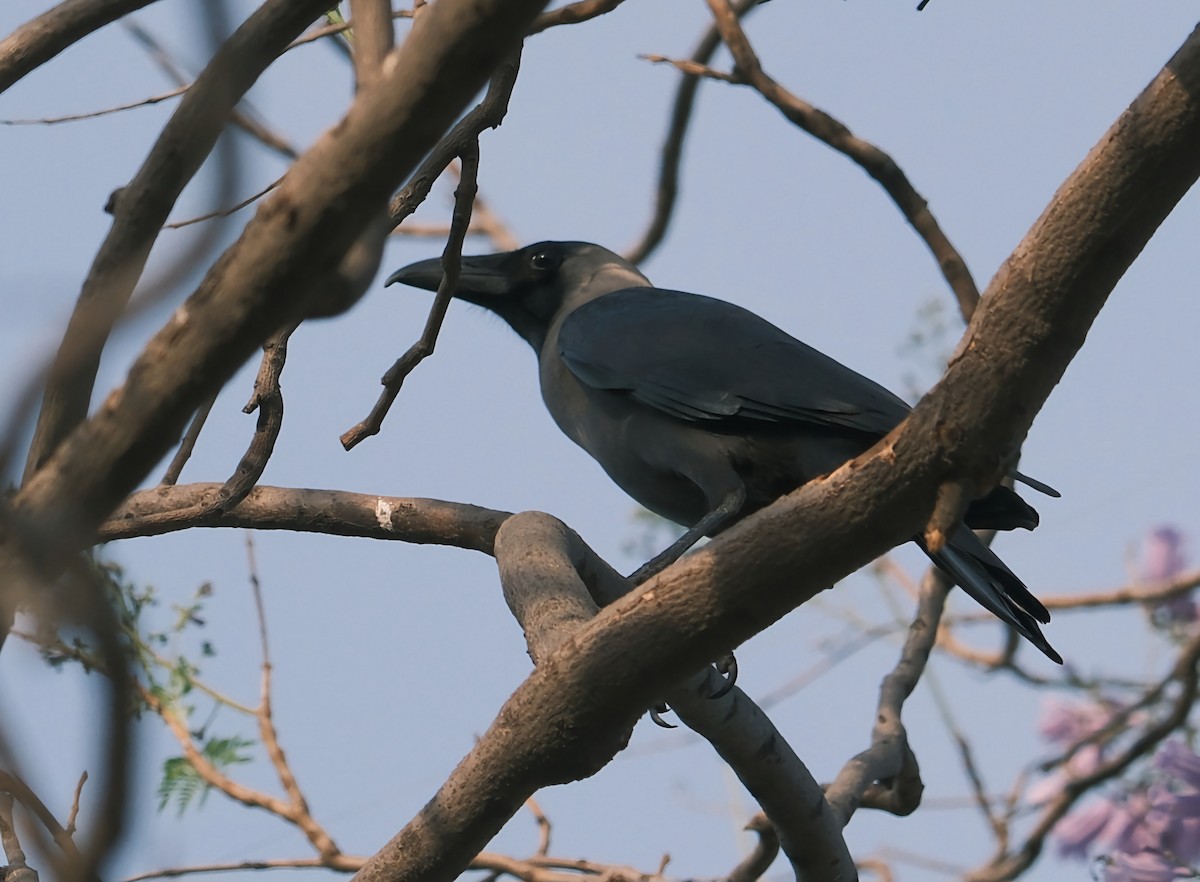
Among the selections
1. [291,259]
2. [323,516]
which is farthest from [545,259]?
[291,259]

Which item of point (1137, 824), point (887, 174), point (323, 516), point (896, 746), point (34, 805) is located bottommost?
point (34, 805)

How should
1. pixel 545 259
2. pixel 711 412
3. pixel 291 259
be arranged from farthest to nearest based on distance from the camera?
pixel 545 259, pixel 711 412, pixel 291 259

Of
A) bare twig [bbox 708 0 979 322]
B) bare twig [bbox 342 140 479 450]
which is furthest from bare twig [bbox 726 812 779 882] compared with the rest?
bare twig [bbox 708 0 979 322]

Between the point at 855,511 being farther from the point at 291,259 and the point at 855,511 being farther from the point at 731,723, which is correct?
the point at 291,259

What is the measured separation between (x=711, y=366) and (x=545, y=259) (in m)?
1.56

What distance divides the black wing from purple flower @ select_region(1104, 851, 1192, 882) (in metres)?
1.40

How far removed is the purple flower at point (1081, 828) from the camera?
15.0ft

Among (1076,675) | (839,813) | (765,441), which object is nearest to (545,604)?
(839,813)

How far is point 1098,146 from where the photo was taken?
2.12 m

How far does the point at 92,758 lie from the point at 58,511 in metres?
0.25

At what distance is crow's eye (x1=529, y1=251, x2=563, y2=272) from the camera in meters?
6.04

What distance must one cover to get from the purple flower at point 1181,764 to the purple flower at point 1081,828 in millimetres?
443

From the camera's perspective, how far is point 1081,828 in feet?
15.5

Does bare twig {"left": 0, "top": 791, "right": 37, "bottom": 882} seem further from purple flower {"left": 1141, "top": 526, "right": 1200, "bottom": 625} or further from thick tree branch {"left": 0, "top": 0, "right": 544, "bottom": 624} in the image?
purple flower {"left": 1141, "top": 526, "right": 1200, "bottom": 625}
